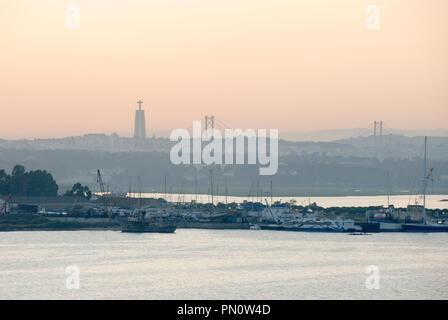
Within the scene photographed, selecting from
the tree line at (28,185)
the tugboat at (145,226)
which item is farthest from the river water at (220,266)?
the tree line at (28,185)

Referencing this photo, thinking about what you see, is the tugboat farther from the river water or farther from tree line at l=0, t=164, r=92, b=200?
tree line at l=0, t=164, r=92, b=200

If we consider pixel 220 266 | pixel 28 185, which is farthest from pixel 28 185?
pixel 220 266

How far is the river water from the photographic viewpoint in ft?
124

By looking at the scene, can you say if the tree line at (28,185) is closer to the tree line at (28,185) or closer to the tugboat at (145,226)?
the tree line at (28,185)

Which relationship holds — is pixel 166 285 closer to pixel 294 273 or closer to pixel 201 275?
pixel 201 275

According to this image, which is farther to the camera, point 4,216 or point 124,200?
point 124,200

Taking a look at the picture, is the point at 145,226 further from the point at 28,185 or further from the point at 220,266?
the point at 28,185

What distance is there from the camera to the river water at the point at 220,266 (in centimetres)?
3794

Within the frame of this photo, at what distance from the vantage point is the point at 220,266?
152ft
